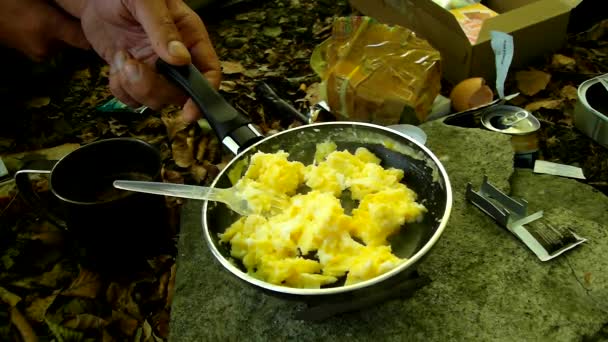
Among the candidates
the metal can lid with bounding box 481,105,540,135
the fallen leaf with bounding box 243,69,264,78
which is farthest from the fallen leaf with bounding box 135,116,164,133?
the metal can lid with bounding box 481,105,540,135

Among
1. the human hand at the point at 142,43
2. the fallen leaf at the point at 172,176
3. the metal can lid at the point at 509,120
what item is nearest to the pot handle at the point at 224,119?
the human hand at the point at 142,43

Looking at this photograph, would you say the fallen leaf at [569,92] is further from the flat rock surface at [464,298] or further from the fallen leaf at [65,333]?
the fallen leaf at [65,333]

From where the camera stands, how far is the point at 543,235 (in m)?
1.09

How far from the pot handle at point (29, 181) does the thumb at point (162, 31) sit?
1.19 ft

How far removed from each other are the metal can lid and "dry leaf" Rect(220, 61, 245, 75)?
3.33ft

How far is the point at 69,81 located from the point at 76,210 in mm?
1230

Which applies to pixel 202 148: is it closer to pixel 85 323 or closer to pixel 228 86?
pixel 228 86

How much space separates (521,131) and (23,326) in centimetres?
130

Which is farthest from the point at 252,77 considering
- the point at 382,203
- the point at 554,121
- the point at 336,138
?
the point at 382,203

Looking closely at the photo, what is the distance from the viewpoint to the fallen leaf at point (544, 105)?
167cm

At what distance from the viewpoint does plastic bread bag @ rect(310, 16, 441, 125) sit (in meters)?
1.50

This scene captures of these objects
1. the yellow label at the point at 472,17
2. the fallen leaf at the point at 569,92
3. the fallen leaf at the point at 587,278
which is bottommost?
the fallen leaf at the point at 569,92

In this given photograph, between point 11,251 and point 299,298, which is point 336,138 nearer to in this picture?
point 299,298

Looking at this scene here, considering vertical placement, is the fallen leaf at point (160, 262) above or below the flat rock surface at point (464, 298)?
below
